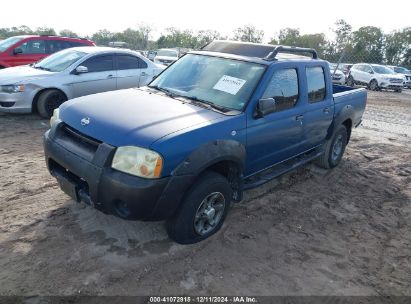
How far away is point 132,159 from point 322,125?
320 cm

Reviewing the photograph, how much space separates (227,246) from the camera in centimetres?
362

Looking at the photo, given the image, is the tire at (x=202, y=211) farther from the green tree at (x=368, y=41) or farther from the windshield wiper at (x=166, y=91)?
the green tree at (x=368, y=41)

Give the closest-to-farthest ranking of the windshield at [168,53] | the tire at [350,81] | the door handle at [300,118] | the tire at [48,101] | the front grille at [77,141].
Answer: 1. the front grille at [77,141]
2. the door handle at [300,118]
3. the tire at [48,101]
4. the tire at [350,81]
5. the windshield at [168,53]

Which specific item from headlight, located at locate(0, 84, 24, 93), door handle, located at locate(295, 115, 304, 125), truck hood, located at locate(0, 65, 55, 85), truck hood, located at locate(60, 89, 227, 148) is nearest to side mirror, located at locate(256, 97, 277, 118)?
truck hood, located at locate(60, 89, 227, 148)

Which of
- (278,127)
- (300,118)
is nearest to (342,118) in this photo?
(300,118)

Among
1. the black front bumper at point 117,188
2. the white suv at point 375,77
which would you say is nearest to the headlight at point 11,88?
the black front bumper at point 117,188

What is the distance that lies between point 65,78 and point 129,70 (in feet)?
5.24

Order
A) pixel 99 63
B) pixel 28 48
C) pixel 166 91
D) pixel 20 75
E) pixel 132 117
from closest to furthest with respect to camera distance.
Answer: pixel 132 117 → pixel 166 91 → pixel 20 75 → pixel 99 63 → pixel 28 48

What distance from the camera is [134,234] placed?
3.63 metres

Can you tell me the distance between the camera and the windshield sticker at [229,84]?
12.7 feet

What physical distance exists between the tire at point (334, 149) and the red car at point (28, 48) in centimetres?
886

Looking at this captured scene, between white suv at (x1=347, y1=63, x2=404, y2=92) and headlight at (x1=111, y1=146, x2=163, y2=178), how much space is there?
67.7ft

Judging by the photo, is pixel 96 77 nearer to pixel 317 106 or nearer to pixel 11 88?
pixel 11 88

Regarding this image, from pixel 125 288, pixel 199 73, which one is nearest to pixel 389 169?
pixel 199 73
